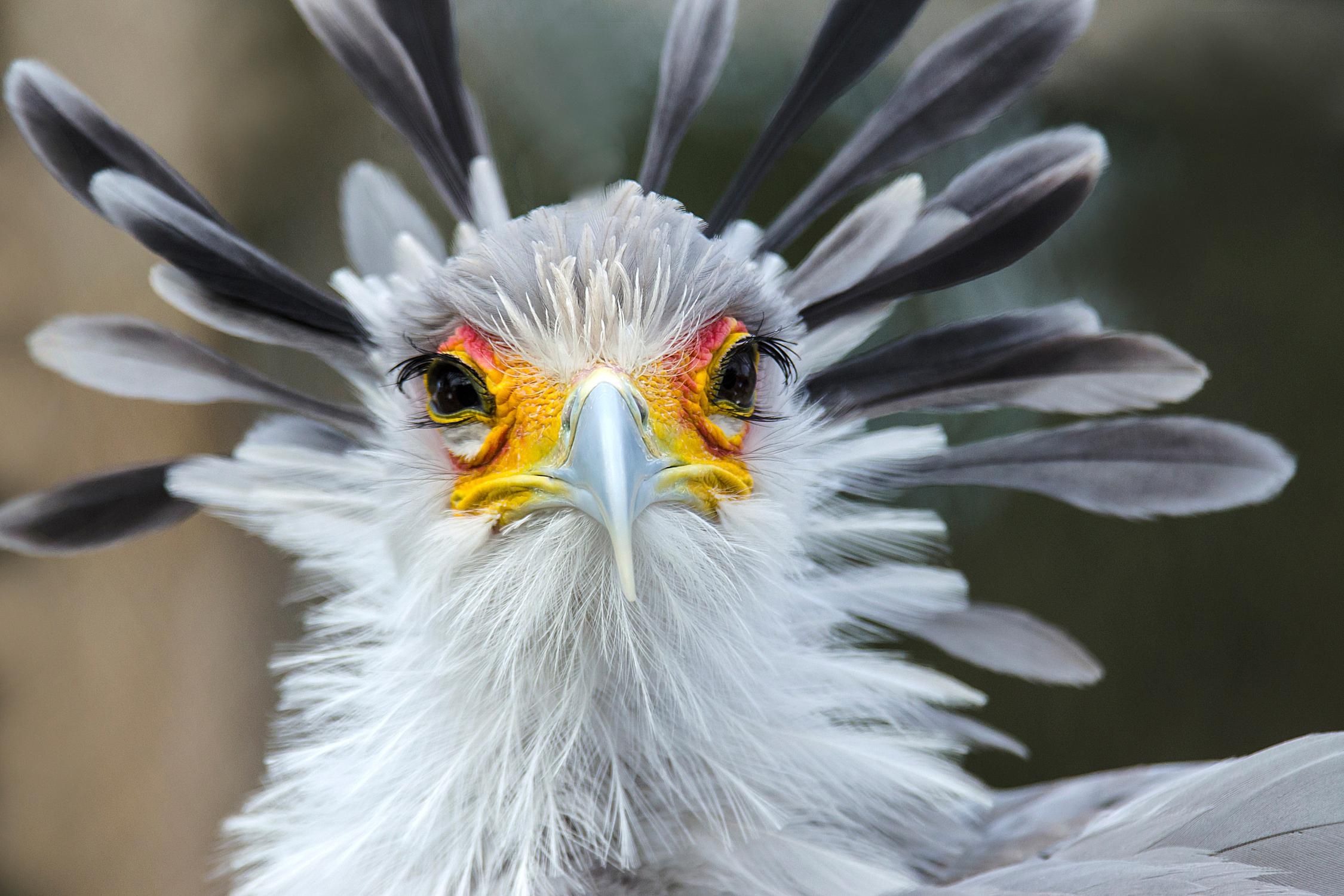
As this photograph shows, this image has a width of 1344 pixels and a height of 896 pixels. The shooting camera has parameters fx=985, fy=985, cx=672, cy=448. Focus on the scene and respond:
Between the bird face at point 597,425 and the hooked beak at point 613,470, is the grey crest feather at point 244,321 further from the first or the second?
the hooked beak at point 613,470

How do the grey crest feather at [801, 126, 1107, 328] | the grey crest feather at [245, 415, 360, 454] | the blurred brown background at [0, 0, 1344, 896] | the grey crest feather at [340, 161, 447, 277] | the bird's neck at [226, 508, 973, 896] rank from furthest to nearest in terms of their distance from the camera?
the blurred brown background at [0, 0, 1344, 896], the grey crest feather at [340, 161, 447, 277], the grey crest feather at [245, 415, 360, 454], the grey crest feather at [801, 126, 1107, 328], the bird's neck at [226, 508, 973, 896]

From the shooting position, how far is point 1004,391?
35.9 inches

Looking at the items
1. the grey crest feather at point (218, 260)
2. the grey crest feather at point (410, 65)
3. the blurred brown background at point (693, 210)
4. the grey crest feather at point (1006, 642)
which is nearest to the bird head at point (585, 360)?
the grey crest feather at point (218, 260)

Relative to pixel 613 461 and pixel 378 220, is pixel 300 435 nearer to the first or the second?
pixel 378 220

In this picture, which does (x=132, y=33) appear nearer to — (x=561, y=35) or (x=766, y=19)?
(x=561, y=35)

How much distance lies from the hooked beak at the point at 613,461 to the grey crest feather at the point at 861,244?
31cm

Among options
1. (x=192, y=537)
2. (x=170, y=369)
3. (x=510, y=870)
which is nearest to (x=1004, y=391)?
(x=510, y=870)

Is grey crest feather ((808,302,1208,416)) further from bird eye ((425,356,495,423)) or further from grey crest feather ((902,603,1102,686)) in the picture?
bird eye ((425,356,495,423))

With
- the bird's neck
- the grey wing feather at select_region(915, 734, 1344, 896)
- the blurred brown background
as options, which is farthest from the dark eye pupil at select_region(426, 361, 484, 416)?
the blurred brown background

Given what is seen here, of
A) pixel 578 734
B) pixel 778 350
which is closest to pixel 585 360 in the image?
pixel 778 350

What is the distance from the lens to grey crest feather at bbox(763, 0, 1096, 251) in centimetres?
86

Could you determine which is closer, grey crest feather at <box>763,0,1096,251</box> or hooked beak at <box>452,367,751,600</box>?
hooked beak at <box>452,367,751,600</box>

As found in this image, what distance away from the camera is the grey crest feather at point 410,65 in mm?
911

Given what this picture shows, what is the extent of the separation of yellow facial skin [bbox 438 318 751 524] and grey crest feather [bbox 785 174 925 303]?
179 mm
